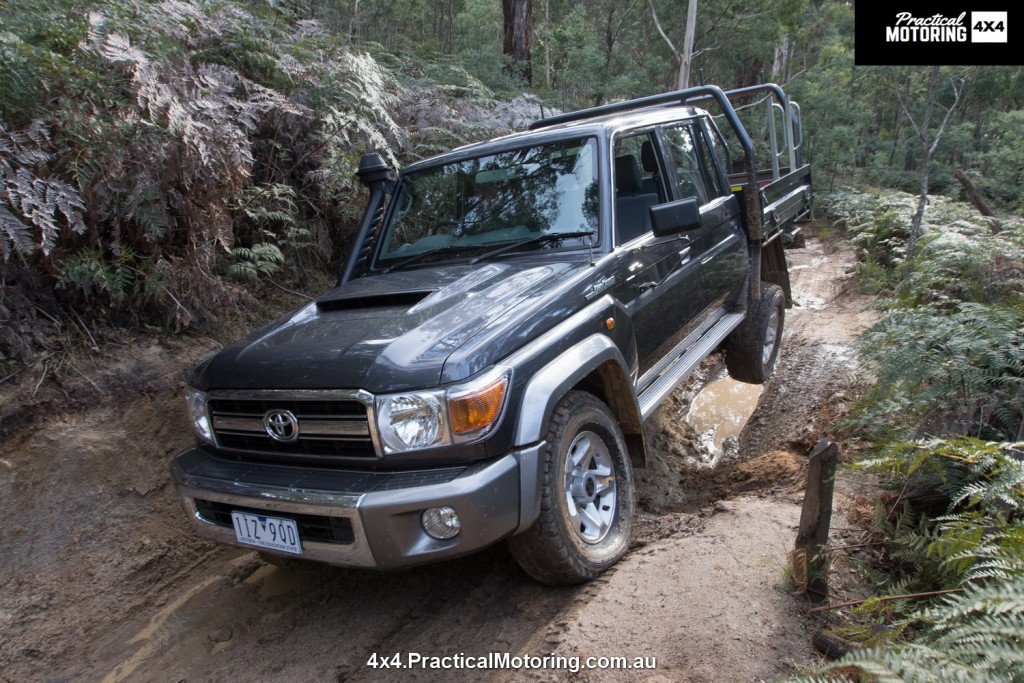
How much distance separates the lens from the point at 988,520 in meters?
2.44

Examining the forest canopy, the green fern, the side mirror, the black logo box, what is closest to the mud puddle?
the side mirror

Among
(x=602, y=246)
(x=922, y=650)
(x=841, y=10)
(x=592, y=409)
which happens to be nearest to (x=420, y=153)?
(x=602, y=246)

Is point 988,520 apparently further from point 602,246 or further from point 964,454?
point 602,246

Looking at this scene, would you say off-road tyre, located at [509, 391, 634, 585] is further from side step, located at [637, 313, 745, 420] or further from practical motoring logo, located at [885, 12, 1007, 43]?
practical motoring logo, located at [885, 12, 1007, 43]

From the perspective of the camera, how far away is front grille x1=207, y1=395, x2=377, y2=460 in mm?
2465

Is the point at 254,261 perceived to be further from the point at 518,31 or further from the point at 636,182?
the point at 518,31

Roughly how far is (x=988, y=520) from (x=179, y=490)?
10.5 feet

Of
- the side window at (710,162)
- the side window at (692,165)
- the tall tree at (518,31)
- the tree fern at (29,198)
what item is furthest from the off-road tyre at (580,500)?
the tall tree at (518,31)

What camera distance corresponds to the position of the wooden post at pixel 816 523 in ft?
8.23

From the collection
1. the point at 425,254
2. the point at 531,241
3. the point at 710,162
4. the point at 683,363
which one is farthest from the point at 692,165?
the point at 425,254

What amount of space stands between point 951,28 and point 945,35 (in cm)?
8

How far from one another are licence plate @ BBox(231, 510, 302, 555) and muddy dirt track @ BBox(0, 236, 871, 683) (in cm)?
56

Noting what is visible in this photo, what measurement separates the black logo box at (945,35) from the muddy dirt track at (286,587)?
5006 mm

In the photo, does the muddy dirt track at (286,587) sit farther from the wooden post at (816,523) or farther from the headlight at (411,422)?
the headlight at (411,422)
